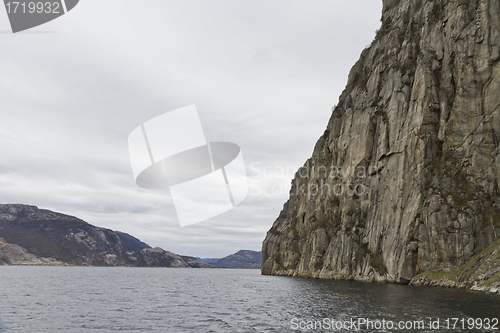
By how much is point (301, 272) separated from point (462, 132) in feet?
255

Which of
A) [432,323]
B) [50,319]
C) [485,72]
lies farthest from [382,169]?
[50,319]

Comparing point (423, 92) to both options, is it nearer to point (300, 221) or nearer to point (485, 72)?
point (485, 72)

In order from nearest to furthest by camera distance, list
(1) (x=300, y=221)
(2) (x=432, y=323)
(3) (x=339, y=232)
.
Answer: (2) (x=432, y=323)
(3) (x=339, y=232)
(1) (x=300, y=221)

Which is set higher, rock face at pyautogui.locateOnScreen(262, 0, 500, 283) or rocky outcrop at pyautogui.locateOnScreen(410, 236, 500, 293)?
rock face at pyautogui.locateOnScreen(262, 0, 500, 283)

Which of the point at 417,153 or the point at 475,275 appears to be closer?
the point at 475,275

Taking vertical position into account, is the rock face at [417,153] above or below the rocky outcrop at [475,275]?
above

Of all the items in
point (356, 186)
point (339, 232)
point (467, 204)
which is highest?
point (356, 186)

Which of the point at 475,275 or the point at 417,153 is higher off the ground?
the point at 417,153

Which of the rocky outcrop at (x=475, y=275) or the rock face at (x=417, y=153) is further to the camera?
the rock face at (x=417, y=153)

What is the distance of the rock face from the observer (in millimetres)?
75750

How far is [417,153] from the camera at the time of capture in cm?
8788

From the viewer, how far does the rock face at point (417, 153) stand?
7575 centimetres

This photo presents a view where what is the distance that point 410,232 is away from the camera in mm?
82625

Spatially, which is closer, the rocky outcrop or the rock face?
the rocky outcrop
